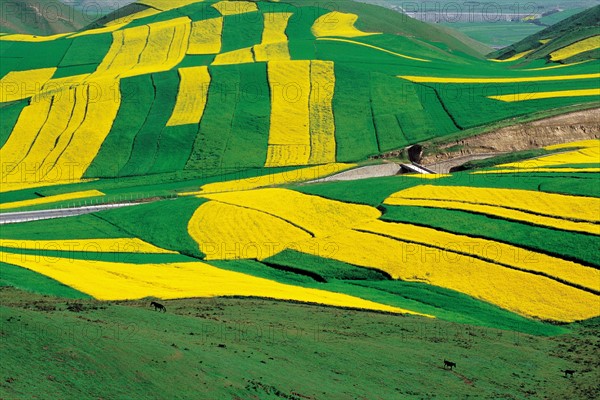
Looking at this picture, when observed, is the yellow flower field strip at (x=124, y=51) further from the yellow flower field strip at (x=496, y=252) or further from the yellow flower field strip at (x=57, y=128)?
the yellow flower field strip at (x=496, y=252)

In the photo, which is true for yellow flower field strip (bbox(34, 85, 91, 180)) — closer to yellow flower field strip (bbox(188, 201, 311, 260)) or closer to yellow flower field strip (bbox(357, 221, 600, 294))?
yellow flower field strip (bbox(188, 201, 311, 260))

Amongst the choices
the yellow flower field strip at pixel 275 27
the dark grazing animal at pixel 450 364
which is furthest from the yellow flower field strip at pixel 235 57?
the dark grazing animal at pixel 450 364

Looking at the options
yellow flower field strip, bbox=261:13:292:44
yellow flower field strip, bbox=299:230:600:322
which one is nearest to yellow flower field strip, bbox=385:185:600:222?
yellow flower field strip, bbox=299:230:600:322

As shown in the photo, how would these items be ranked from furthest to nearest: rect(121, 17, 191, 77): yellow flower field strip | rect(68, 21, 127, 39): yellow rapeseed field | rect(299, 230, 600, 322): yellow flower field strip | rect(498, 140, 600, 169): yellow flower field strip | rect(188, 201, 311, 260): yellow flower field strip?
rect(68, 21, 127, 39): yellow rapeseed field → rect(121, 17, 191, 77): yellow flower field strip → rect(498, 140, 600, 169): yellow flower field strip → rect(188, 201, 311, 260): yellow flower field strip → rect(299, 230, 600, 322): yellow flower field strip

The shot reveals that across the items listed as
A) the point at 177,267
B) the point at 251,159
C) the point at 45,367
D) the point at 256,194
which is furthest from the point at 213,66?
the point at 45,367

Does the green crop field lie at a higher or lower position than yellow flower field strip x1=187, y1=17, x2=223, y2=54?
lower

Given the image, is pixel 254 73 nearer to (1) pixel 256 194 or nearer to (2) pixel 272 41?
(2) pixel 272 41

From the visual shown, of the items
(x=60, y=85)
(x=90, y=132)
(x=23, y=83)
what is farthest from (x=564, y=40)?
(x=23, y=83)
